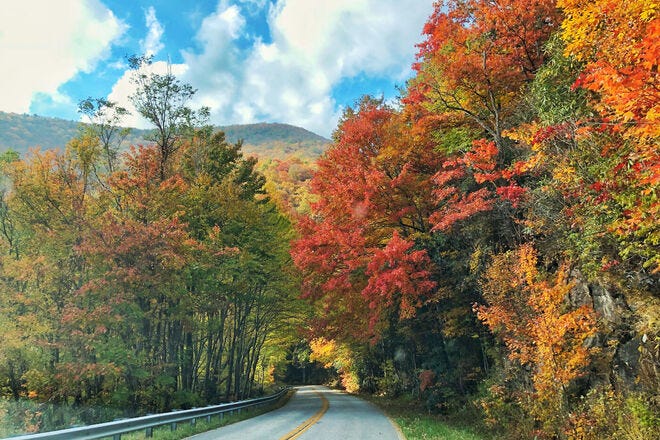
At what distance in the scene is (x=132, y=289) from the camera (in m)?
16.1

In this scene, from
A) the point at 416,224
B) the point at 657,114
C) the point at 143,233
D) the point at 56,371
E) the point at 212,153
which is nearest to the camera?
the point at 657,114

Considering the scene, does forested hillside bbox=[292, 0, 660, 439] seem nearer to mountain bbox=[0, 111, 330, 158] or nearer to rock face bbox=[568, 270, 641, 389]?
rock face bbox=[568, 270, 641, 389]

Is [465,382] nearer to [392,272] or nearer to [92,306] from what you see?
[392,272]

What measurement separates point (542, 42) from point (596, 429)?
12.9 m

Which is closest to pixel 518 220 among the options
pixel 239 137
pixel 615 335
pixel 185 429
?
pixel 615 335

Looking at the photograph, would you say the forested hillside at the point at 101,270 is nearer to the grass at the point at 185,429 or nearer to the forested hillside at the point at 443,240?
the forested hillside at the point at 443,240

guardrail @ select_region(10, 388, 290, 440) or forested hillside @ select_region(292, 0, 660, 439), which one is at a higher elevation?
forested hillside @ select_region(292, 0, 660, 439)

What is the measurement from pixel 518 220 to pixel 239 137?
8759 centimetres

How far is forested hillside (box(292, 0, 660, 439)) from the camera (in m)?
8.01

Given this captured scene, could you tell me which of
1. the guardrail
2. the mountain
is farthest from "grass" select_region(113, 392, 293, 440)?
the mountain

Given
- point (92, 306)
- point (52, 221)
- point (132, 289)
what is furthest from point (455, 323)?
point (52, 221)

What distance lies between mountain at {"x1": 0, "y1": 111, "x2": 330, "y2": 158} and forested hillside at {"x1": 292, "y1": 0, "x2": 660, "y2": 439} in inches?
2667

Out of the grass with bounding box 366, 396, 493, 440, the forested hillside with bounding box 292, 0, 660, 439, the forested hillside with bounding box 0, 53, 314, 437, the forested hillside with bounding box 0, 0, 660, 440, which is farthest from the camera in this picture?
the forested hillside with bounding box 0, 53, 314, 437

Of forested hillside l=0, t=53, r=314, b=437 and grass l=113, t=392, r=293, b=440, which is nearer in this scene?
grass l=113, t=392, r=293, b=440
